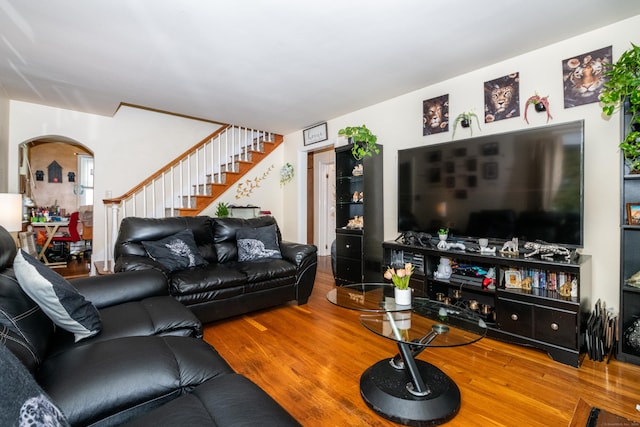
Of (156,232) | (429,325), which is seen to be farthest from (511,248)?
(156,232)

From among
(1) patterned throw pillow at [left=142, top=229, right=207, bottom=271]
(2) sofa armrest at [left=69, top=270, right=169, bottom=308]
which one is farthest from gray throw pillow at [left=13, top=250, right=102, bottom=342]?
(1) patterned throw pillow at [left=142, top=229, right=207, bottom=271]

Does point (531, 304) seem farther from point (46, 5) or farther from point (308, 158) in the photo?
point (308, 158)

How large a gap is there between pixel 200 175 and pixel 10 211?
9.74 ft

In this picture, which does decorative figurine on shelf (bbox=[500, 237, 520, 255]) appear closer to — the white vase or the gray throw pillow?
the white vase

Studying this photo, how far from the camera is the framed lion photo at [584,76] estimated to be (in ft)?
7.71

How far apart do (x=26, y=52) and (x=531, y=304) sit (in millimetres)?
4733

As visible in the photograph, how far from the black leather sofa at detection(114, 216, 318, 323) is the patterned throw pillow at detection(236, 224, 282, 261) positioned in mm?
49

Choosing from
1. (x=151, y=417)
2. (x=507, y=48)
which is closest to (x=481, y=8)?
(x=507, y=48)

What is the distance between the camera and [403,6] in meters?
2.09

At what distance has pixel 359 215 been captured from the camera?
419 cm

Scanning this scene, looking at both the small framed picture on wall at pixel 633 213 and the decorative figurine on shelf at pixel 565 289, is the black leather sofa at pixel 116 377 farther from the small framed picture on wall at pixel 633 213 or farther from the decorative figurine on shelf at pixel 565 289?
the small framed picture on wall at pixel 633 213

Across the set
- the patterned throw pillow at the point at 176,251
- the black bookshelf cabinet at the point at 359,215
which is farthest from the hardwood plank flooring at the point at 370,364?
the black bookshelf cabinet at the point at 359,215

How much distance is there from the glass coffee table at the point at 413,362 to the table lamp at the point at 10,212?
277cm

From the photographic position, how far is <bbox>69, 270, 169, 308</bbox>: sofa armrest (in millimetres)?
1817
